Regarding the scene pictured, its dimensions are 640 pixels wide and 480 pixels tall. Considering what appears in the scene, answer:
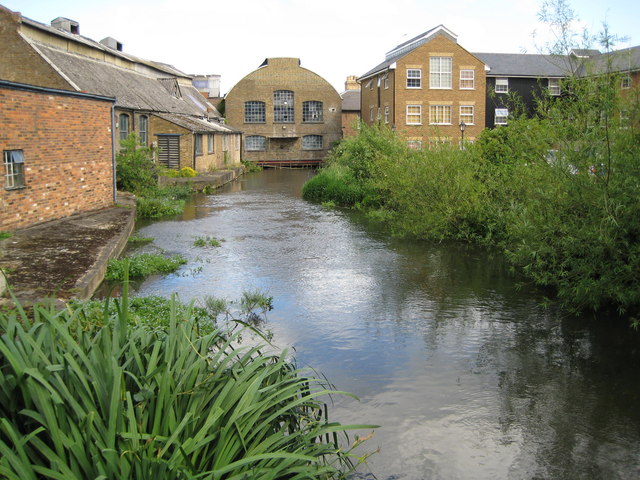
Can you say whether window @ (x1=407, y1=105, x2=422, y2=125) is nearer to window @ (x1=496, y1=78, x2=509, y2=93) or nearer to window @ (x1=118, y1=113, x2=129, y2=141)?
window @ (x1=496, y1=78, x2=509, y2=93)

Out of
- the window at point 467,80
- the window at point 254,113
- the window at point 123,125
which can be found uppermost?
the window at point 467,80

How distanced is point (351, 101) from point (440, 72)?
15598 mm

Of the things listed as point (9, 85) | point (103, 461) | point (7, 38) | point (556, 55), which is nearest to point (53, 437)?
point (103, 461)

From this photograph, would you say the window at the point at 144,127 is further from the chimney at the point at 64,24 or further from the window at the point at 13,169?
the window at the point at 13,169

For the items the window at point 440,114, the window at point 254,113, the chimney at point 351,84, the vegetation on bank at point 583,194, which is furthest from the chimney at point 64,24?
the chimney at point 351,84

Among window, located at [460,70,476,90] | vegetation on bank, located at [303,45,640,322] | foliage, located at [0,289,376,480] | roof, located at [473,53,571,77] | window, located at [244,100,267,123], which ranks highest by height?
roof, located at [473,53,571,77]

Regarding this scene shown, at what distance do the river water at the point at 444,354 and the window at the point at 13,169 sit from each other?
3.37 m

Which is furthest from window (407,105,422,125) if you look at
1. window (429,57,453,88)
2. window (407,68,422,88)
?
window (429,57,453,88)

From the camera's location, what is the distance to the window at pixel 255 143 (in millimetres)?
55781

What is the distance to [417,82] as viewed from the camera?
4400 centimetres

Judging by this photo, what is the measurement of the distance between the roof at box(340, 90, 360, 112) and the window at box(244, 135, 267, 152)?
7.50 meters

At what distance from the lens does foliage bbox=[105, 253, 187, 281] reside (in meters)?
11.7

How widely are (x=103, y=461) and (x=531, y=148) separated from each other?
8887 mm

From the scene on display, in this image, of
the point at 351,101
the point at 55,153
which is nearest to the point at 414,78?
the point at 351,101
